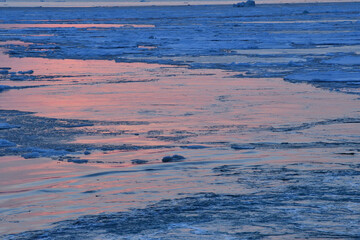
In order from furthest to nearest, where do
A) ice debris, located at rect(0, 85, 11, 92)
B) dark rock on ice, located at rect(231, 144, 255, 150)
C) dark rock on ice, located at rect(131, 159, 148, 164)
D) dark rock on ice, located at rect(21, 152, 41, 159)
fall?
ice debris, located at rect(0, 85, 11, 92), dark rock on ice, located at rect(231, 144, 255, 150), dark rock on ice, located at rect(21, 152, 41, 159), dark rock on ice, located at rect(131, 159, 148, 164)

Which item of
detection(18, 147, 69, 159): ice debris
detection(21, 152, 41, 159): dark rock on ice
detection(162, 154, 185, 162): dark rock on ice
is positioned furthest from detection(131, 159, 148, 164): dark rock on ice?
detection(21, 152, 41, 159): dark rock on ice

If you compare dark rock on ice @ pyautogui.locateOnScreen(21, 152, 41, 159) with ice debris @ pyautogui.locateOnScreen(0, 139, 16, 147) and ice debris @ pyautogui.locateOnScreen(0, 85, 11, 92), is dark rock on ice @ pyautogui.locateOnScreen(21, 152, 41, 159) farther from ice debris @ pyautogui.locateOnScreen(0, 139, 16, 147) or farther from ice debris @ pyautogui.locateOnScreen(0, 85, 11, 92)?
ice debris @ pyautogui.locateOnScreen(0, 85, 11, 92)

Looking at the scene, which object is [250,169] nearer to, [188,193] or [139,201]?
[188,193]

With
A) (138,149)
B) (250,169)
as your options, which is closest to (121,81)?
(138,149)

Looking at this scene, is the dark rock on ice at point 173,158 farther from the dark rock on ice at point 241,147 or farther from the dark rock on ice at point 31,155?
the dark rock on ice at point 31,155

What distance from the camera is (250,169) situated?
534 centimetres

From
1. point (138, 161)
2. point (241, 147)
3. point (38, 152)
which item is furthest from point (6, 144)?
point (241, 147)

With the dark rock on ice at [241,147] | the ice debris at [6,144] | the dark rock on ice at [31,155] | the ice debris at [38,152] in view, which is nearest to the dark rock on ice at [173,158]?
the dark rock on ice at [241,147]

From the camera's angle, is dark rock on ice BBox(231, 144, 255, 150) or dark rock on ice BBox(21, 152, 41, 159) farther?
dark rock on ice BBox(231, 144, 255, 150)

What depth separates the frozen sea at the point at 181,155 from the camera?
4.00 m

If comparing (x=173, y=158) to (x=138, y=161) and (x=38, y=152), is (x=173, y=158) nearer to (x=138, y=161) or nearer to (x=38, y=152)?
(x=138, y=161)

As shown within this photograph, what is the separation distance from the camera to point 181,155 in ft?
19.4

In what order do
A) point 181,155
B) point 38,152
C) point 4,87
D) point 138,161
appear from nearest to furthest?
point 138,161 → point 181,155 → point 38,152 → point 4,87

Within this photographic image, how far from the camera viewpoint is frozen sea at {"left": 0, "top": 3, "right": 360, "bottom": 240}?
4.00 meters
